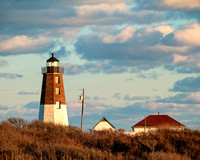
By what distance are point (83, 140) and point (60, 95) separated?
2037cm

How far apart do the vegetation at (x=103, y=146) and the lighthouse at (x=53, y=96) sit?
630 inches

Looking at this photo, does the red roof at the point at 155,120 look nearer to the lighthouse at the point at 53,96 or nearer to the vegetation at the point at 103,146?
the lighthouse at the point at 53,96

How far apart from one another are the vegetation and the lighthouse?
1599cm

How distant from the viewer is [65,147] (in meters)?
19.3

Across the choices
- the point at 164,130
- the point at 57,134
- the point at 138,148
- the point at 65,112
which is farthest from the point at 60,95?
the point at 138,148

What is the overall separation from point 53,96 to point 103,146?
72.3 ft

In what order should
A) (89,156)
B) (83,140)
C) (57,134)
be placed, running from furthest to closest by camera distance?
(57,134)
(83,140)
(89,156)

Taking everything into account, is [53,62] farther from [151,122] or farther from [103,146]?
[103,146]

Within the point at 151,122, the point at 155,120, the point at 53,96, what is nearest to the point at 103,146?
the point at 53,96

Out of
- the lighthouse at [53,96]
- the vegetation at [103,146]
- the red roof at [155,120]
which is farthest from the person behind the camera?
the red roof at [155,120]

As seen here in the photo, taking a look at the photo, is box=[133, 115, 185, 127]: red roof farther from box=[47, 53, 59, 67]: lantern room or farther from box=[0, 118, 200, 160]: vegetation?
box=[0, 118, 200, 160]: vegetation

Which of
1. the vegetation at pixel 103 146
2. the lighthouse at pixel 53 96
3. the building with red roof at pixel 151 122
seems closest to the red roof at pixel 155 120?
the building with red roof at pixel 151 122

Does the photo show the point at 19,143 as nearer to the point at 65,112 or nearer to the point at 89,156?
the point at 89,156

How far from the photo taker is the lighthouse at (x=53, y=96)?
140 feet
